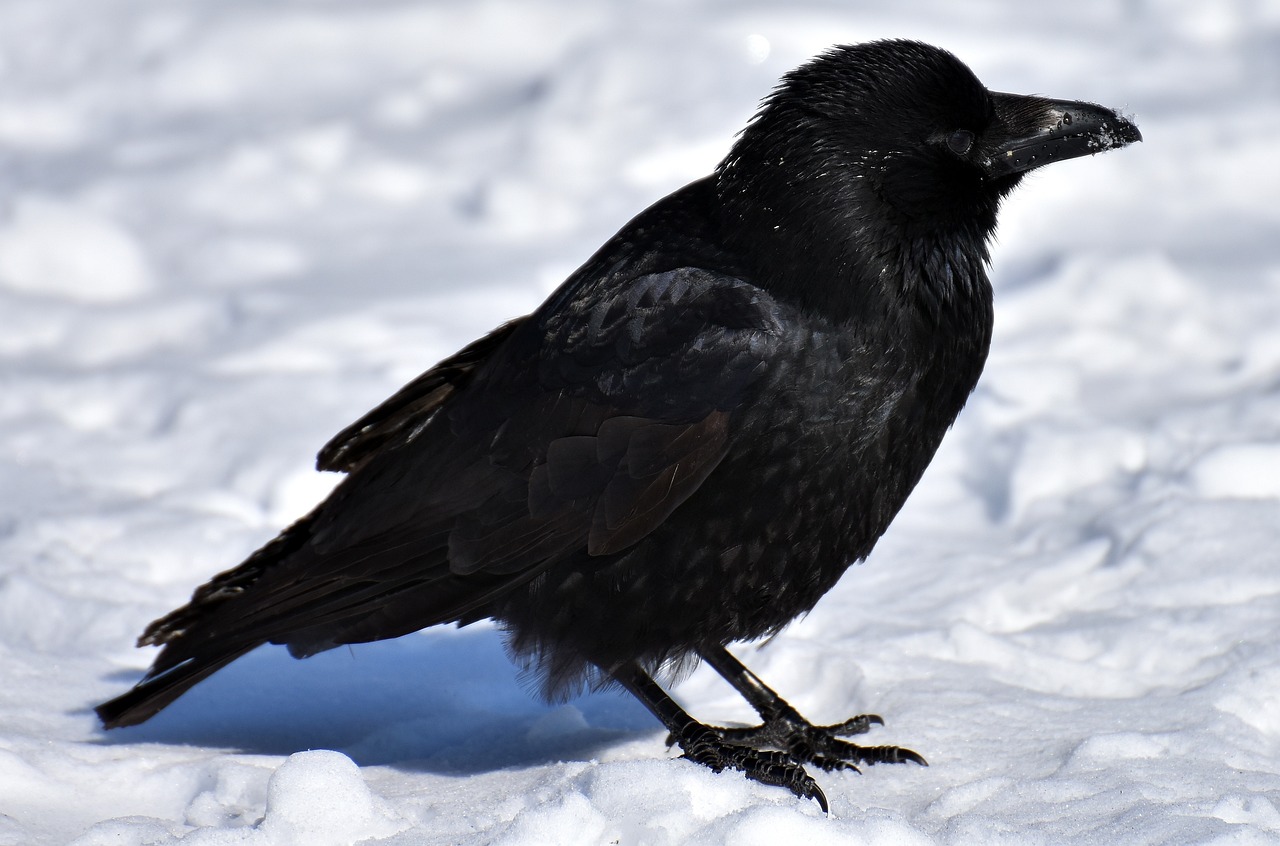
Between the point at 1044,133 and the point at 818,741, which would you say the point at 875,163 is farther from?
the point at 818,741

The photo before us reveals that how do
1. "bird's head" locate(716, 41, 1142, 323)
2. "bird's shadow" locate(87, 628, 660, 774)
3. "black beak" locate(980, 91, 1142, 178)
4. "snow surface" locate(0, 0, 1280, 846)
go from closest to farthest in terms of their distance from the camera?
"snow surface" locate(0, 0, 1280, 846) < "bird's head" locate(716, 41, 1142, 323) < "black beak" locate(980, 91, 1142, 178) < "bird's shadow" locate(87, 628, 660, 774)

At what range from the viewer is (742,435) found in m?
2.88

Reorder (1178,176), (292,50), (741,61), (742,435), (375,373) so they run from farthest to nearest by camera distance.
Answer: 1. (292,50)
2. (741,61)
3. (1178,176)
4. (375,373)
5. (742,435)

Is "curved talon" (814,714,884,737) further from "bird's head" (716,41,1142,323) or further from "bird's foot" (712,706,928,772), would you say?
"bird's head" (716,41,1142,323)

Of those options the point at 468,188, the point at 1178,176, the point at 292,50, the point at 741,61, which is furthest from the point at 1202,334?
the point at 292,50

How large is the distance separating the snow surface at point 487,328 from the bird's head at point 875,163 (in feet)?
3.62

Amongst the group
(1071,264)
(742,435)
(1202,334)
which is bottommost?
(742,435)

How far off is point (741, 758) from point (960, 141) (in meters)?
1.43

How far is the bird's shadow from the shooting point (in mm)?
3293

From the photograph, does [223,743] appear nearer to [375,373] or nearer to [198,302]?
[375,373]

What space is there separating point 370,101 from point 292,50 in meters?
0.82

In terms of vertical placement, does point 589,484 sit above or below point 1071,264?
below

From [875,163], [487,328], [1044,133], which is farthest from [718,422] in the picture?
[487,328]

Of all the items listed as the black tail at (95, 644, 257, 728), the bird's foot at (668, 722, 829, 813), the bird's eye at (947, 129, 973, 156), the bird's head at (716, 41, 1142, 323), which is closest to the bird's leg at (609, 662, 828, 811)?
the bird's foot at (668, 722, 829, 813)
